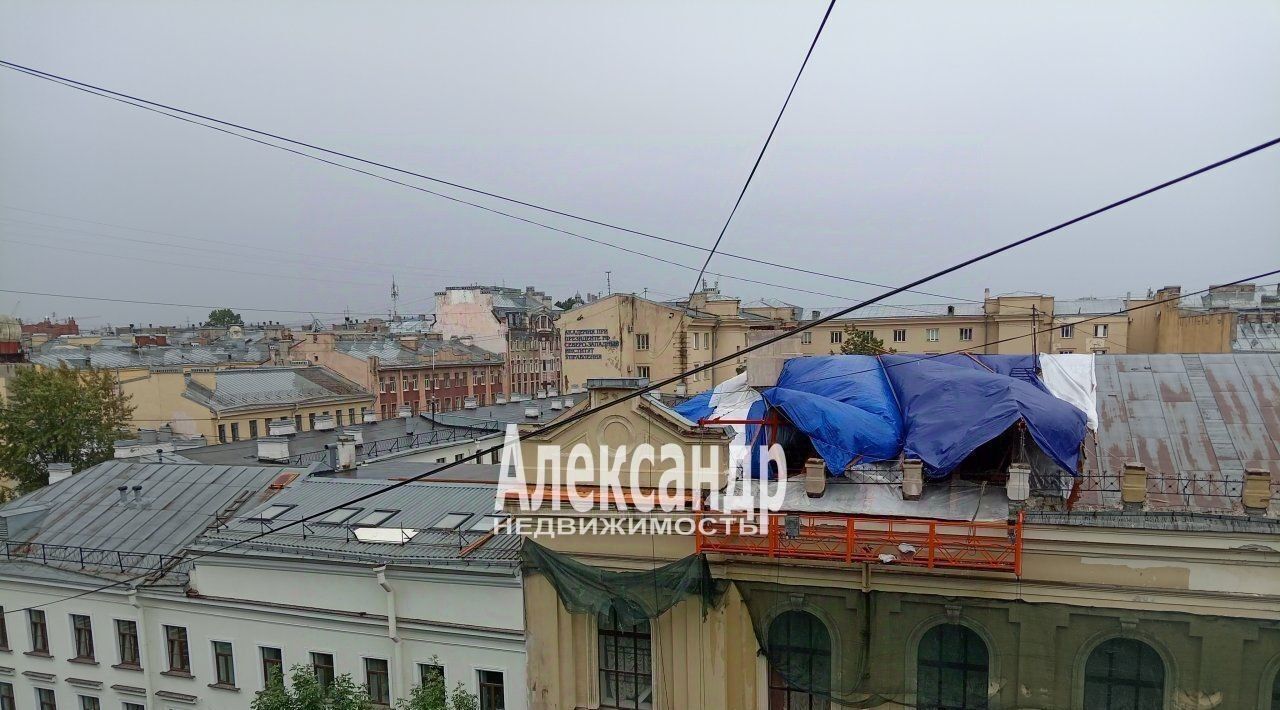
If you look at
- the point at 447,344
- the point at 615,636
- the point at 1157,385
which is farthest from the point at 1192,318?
the point at 447,344

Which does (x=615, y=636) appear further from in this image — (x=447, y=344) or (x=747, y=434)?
(x=447, y=344)

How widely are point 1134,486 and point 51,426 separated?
3553 centimetres

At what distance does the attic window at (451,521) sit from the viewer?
13.2m

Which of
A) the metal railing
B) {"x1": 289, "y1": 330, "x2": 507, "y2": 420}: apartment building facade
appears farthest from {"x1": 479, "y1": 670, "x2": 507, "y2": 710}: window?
{"x1": 289, "y1": 330, "x2": 507, "y2": 420}: apartment building facade

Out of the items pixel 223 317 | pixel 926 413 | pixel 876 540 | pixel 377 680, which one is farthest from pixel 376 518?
pixel 223 317

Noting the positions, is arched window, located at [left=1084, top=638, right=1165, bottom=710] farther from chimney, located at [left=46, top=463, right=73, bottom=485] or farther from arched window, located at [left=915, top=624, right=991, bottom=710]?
chimney, located at [left=46, top=463, right=73, bottom=485]

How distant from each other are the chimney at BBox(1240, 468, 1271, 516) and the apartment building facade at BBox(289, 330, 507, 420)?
43.8m

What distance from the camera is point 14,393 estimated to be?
98.5ft

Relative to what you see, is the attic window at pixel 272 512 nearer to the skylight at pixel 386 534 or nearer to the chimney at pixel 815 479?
the skylight at pixel 386 534

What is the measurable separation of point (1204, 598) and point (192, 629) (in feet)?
53.1

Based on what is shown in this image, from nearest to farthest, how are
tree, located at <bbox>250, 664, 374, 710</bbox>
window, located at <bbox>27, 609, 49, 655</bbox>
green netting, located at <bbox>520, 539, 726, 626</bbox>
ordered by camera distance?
tree, located at <bbox>250, 664, 374, 710</bbox>
green netting, located at <bbox>520, 539, 726, 626</bbox>
window, located at <bbox>27, 609, 49, 655</bbox>

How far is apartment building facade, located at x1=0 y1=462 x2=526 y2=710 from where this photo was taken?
475 inches

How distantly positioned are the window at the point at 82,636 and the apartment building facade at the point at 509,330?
51863 mm


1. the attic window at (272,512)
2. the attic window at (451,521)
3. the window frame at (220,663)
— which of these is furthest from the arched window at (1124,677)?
the window frame at (220,663)
